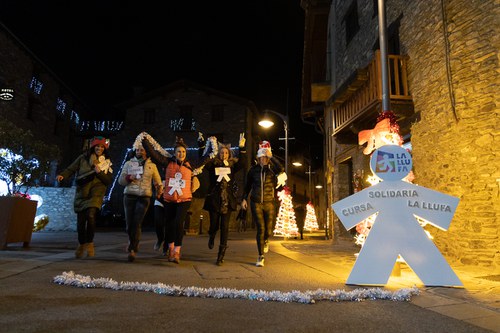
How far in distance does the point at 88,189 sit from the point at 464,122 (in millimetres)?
6980

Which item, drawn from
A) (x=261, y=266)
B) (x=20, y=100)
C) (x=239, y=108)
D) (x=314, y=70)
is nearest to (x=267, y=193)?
(x=261, y=266)

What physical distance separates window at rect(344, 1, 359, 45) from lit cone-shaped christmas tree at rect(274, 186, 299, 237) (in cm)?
664

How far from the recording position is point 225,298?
3.41 m

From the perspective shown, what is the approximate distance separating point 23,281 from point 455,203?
4.94 meters

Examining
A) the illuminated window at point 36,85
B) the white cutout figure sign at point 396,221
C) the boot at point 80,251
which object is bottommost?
the boot at point 80,251

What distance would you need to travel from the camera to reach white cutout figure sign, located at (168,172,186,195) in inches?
237

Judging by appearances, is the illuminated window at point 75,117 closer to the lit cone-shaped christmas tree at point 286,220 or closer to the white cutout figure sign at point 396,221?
the lit cone-shaped christmas tree at point 286,220

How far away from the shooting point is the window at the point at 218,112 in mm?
32594

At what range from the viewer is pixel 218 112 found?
108ft

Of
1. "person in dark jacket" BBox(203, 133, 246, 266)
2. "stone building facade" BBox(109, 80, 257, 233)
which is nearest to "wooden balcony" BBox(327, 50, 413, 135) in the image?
"person in dark jacket" BBox(203, 133, 246, 266)

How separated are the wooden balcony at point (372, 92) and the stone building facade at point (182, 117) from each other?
68.4 feet

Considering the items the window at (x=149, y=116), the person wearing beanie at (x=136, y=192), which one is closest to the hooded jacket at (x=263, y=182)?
the person wearing beanie at (x=136, y=192)

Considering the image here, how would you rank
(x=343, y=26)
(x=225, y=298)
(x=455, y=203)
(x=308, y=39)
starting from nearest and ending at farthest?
(x=225, y=298) → (x=455, y=203) → (x=343, y=26) → (x=308, y=39)

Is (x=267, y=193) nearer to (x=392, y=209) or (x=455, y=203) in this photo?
(x=392, y=209)
